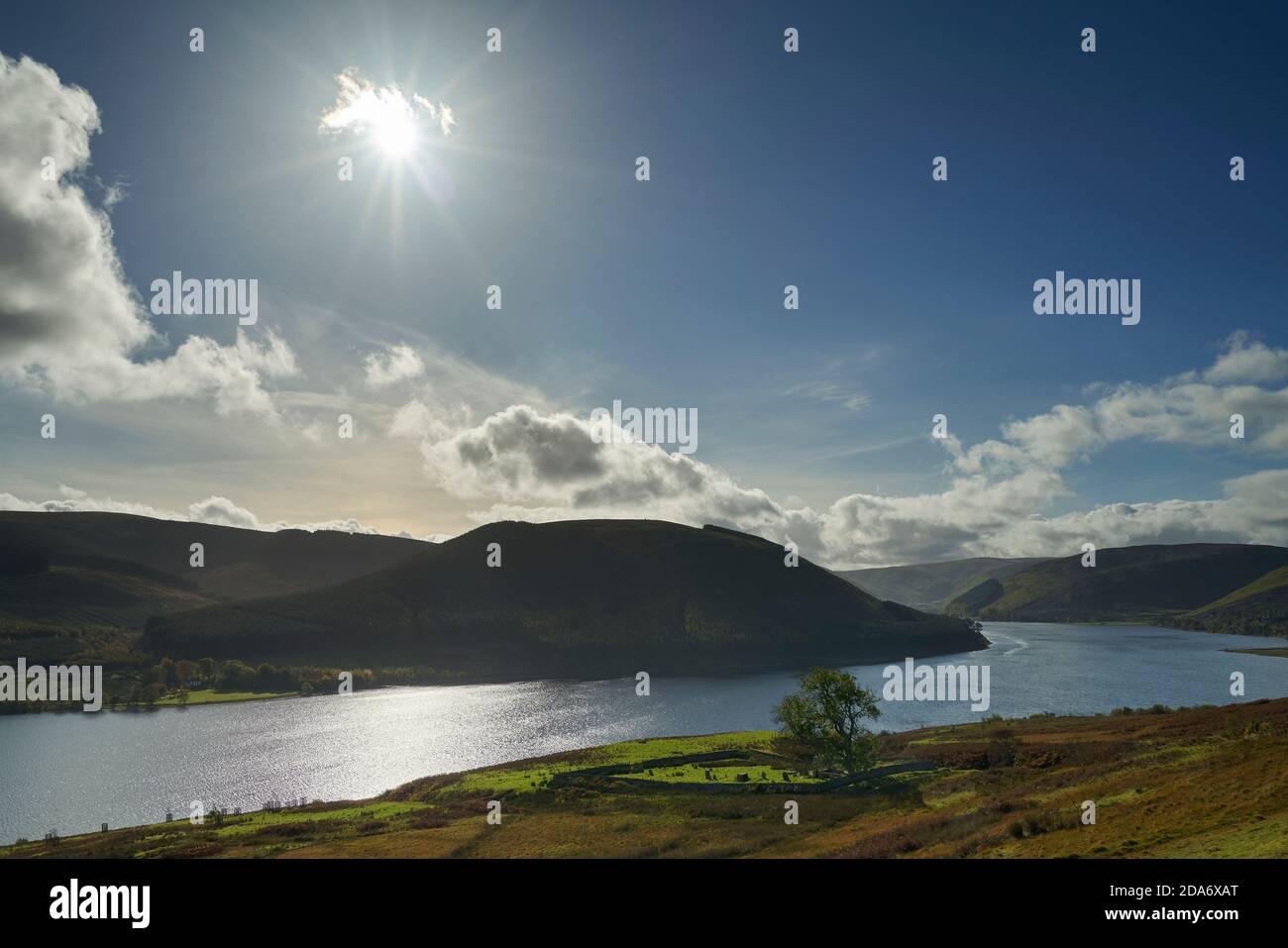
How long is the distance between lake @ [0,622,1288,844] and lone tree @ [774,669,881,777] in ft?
195

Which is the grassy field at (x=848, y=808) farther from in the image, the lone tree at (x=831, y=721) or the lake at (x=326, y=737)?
the lake at (x=326, y=737)

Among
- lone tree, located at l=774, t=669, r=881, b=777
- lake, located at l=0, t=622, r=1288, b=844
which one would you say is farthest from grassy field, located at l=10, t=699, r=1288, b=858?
lake, located at l=0, t=622, r=1288, b=844

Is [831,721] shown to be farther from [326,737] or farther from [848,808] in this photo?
[326,737]

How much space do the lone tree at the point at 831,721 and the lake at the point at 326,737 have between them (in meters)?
59.4

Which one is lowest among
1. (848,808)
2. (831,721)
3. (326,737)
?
(326,737)

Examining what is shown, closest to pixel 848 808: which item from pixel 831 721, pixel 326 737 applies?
pixel 831 721

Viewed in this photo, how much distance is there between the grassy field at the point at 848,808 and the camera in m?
34.9

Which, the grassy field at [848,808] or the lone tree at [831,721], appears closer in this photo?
the grassy field at [848,808]

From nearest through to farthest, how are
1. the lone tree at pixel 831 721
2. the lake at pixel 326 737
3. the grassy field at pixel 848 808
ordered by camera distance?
the grassy field at pixel 848 808 < the lone tree at pixel 831 721 < the lake at pixel 326 737

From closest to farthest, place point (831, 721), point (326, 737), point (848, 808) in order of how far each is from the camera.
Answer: point (848, 808), point (831, 721), point (326, 737)

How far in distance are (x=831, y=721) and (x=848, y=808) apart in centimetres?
1743

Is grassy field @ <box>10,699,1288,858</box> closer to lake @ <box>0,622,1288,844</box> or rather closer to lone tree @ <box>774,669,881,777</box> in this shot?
lone tree @ <box>774,669,881,777</box>

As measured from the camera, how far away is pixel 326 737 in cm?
14762

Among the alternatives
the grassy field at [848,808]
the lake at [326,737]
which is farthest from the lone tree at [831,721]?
the lake at [326,737]
